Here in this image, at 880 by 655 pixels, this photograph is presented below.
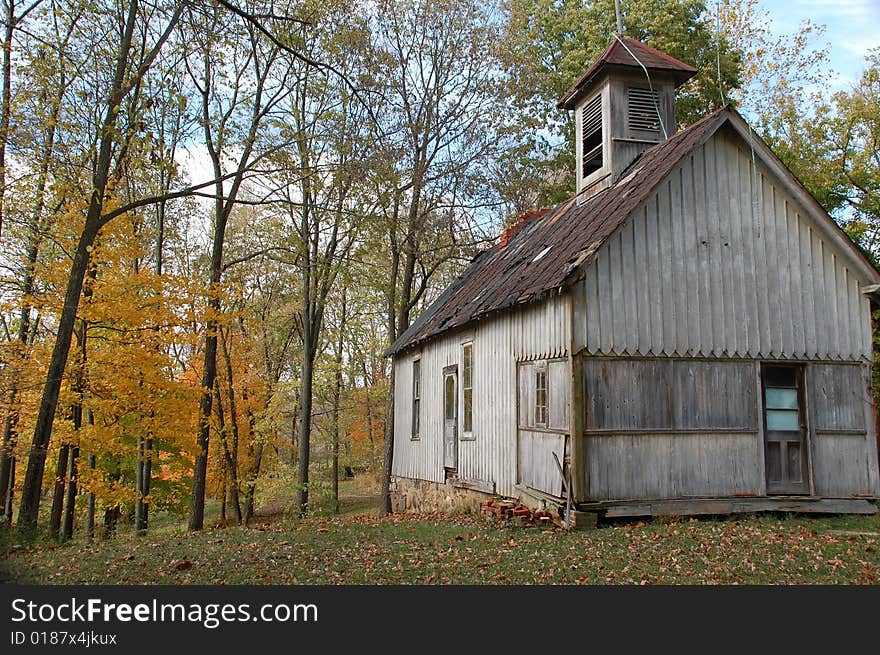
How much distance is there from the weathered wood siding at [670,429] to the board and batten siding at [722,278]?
1.18 ft

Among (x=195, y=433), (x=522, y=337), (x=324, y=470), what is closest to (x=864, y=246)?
(x=522, y=337)

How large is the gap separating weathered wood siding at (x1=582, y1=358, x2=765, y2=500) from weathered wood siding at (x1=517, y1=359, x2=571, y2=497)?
1.38 ft

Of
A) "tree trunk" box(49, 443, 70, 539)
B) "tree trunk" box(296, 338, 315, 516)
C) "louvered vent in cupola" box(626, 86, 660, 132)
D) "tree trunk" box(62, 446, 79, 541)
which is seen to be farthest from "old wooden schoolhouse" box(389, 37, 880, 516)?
"tree trunk" box(296, 338, 315, 516)

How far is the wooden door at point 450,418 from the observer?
16.6 metres

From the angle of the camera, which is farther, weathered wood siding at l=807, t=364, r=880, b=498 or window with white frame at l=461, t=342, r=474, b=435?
window with white frame at l=461, t=342, r=474, b=435

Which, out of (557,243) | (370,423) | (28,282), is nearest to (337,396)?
(370,423)

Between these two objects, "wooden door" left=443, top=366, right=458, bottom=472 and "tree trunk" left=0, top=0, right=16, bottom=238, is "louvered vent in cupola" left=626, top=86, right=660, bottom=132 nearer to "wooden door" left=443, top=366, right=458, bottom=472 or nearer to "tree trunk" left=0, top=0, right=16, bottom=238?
"wooden door" left=443, top=366, right=458, bottom=472

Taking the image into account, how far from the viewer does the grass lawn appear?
7797mm

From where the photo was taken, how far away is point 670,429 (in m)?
11.2

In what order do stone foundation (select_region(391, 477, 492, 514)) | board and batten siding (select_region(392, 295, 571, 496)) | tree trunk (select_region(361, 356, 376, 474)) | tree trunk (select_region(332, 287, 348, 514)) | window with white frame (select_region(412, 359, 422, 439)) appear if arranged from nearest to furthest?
board and batten siding (select_region(392, 295, 571, 496)) < stone foundation (select_region(391, 477, 492, 514)) < window with white frame (select_region(412, 359, 422, 439)) < tree trunk (select_region(332, 287, 348, 514)) < tree trunk (select_region(361, 356, 376, 474))

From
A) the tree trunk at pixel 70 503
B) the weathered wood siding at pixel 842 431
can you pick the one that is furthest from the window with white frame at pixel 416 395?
the weathered wood siding at pixel 842 431

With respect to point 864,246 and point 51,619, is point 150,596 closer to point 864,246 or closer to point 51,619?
point 51,619

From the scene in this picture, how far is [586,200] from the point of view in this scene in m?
Result: 16.2

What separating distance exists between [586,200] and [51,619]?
43.9 ft
